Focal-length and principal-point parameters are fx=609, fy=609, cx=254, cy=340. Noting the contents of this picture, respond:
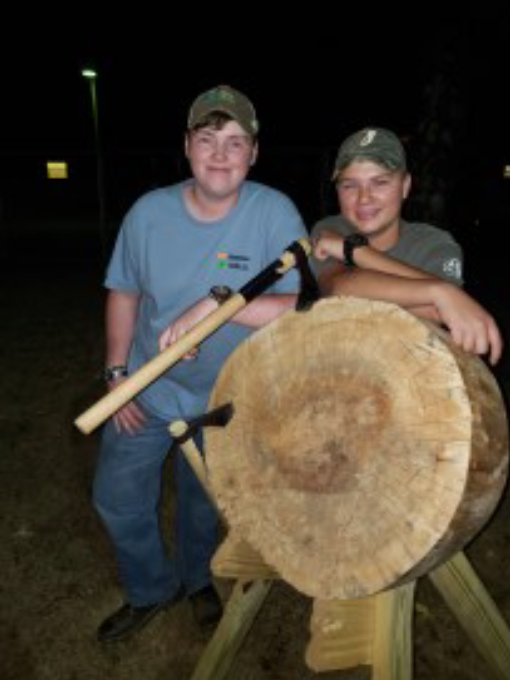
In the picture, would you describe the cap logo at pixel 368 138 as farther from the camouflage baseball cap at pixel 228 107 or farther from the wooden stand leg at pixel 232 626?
the wooden stand leg at pixel 232 626

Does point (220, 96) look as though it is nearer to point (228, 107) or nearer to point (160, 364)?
point (228, 107)

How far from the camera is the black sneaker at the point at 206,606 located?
2869mm

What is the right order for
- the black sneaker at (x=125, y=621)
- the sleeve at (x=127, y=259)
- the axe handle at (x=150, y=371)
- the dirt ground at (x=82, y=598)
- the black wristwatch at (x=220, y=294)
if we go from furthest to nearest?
the black sneaker at (x=125, y=621), the dirt ground at (x=82, y=598), the sleeve at (x=127, y=259), the black wristwatch at (x=220, y=294), the axe handle at (x=150, y=371)

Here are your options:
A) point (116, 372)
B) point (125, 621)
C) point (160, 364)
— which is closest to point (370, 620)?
point (160, 364)

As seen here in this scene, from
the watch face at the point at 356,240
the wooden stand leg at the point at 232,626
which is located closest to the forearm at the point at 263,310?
the watch face at the point at 356,240

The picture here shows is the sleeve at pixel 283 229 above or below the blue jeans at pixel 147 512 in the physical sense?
above

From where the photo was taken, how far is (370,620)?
1.74 m

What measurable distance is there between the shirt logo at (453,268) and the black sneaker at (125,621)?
203 centimetres

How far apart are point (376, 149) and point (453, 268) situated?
18.6 inches

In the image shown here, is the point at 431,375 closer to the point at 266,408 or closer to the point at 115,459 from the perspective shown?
the point at 266,408

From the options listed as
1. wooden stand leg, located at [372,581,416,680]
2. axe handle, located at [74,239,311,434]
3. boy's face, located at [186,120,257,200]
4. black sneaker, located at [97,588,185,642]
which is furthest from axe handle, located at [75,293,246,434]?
black sneaker, located at [97,588,185,642]

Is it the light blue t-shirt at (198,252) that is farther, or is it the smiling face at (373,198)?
the light blue t-shirt at (198,252)

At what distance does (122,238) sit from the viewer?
2.36 metres

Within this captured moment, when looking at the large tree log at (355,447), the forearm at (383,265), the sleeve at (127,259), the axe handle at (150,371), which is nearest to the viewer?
the large tree log at (355,447)
